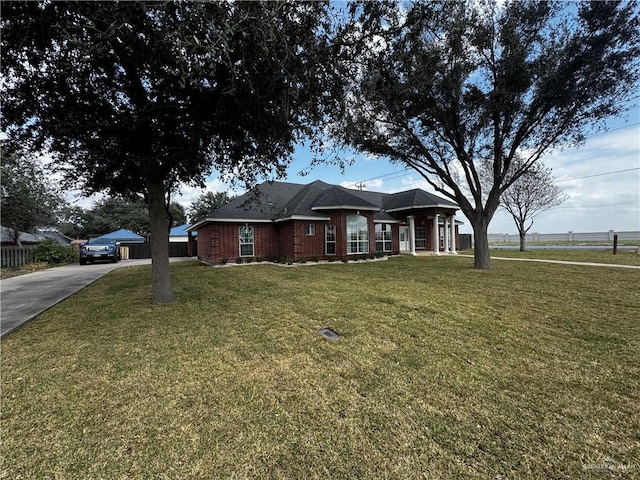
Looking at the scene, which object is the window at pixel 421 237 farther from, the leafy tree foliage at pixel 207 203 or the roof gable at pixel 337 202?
the leafy tree foliage at pixel 207 203

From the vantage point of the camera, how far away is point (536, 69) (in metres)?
9.37

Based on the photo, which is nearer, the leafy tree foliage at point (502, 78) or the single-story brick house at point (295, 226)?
the leafy tree foliage at point (502, 78)

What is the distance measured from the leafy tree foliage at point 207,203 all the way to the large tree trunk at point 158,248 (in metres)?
37.9

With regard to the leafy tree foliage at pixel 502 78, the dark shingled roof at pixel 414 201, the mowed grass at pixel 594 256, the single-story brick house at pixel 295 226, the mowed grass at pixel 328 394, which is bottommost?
the mowed grass at pixel 328 394

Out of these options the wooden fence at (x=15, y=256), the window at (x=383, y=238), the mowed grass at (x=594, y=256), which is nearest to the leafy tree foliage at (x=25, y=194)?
the wooden fence at (x=15, y=256)

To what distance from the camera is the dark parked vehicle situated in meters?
19.6

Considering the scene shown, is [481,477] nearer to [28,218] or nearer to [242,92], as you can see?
[242,92]

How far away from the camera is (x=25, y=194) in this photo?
59.8 ft

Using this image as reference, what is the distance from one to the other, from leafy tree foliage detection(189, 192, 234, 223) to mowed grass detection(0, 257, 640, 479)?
40045 mm

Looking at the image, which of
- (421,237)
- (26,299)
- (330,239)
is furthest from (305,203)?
(26,299)

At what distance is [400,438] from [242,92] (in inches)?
238

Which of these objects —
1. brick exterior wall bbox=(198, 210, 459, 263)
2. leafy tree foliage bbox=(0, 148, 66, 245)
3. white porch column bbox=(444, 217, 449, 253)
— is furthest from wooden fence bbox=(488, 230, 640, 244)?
leafy tree foliage bbox=(0, 148, 66, 245)

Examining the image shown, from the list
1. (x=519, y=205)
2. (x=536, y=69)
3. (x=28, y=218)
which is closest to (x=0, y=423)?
(x=536, y=69)

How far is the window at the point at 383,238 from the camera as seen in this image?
67.3 ft
